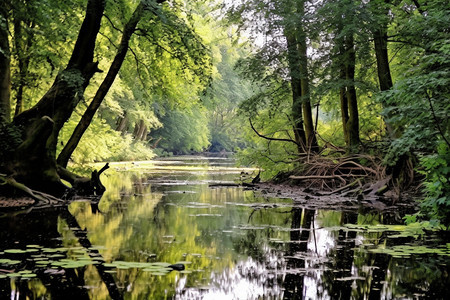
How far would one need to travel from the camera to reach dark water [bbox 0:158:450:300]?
4.50m

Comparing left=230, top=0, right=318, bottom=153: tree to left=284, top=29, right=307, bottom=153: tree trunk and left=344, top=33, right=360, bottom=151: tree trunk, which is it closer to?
left=284, top=29, right=307, bottom=153: tree trunk

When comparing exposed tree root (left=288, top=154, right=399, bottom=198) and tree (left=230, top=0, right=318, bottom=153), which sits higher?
tree (left=230, top=0, right=318, bottom=153)

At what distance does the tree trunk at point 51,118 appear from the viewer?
38.1 feet

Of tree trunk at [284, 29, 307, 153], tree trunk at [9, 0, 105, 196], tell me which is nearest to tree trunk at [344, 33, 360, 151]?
tree trunk at [284, 29, 307, 153]

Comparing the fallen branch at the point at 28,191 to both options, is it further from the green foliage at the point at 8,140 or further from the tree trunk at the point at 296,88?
the tree trunk at the point at 296,88

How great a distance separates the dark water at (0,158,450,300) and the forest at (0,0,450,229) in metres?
1.40

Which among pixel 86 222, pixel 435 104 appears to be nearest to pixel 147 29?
pixel 86 222

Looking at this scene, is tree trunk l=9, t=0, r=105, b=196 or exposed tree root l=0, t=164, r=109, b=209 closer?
exposed tree root l=0, t=164, r=109, b=209

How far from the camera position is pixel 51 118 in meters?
12.3

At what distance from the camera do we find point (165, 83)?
17484 millimetres

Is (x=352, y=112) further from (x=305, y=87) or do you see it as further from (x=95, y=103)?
(x=95, y=103)

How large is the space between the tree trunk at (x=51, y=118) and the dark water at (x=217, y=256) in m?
1.80

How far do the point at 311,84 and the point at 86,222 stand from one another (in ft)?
38.4

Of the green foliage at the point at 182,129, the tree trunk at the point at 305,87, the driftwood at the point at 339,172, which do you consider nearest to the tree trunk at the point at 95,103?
the tree trunk at the point at 305,87
